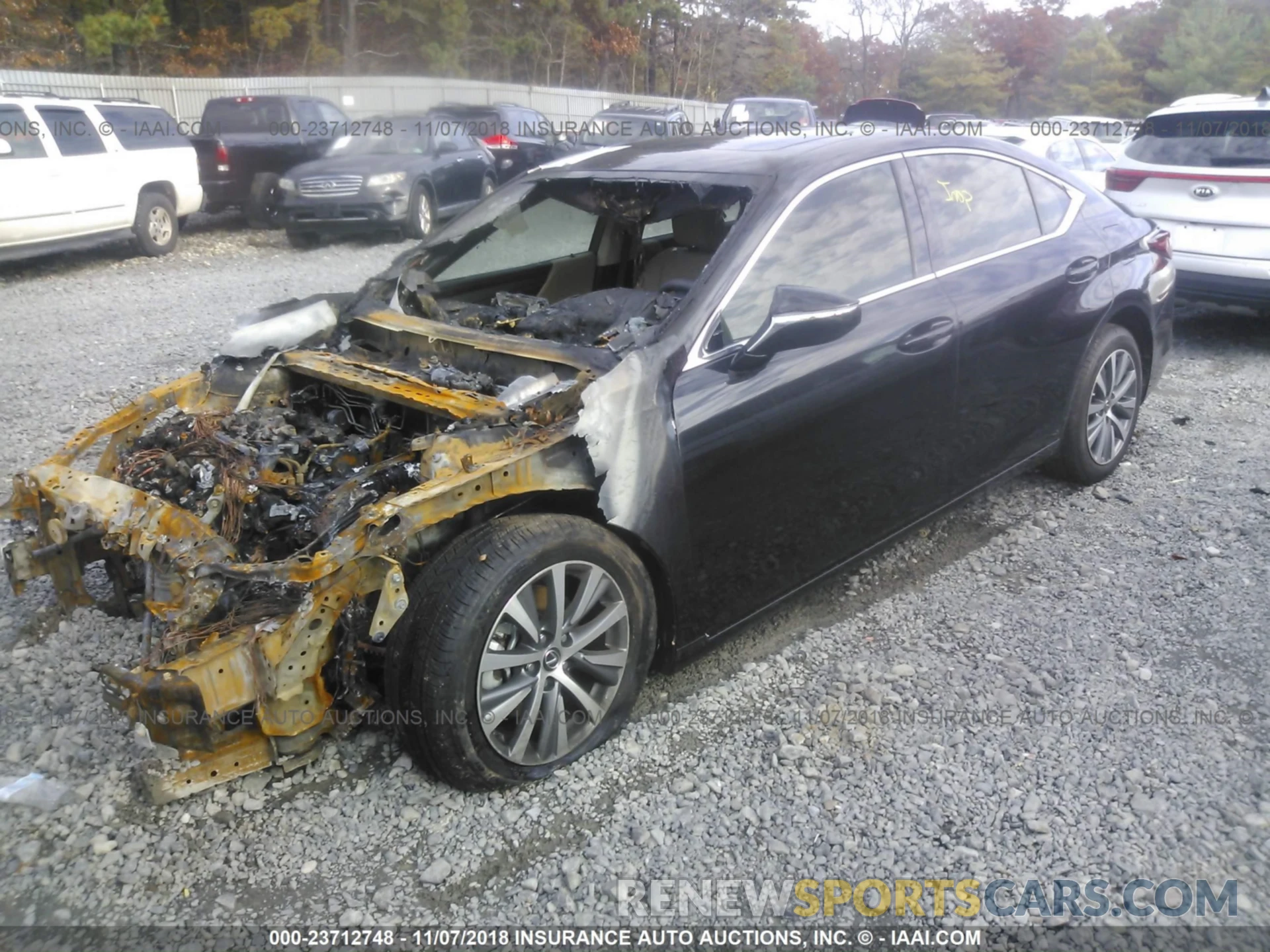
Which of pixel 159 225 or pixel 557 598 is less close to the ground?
pixel 557 598

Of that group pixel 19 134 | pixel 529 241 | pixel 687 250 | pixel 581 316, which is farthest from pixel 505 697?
pixel 19 134

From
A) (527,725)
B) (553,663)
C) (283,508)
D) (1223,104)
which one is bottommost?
(527,725)

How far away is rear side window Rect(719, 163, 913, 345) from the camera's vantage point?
3.26 meters

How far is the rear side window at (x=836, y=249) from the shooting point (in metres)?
3.26

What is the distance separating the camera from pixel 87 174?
10797 mm

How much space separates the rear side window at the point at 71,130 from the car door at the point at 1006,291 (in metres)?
10.1

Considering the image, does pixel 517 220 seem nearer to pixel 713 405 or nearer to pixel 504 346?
pixel 504 346

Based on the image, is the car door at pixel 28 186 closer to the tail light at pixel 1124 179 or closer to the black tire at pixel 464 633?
the black tire at pixel 464 633

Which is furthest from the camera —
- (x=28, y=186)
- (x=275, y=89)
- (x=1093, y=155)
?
(x=275, y=89)

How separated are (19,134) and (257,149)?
3.93 m

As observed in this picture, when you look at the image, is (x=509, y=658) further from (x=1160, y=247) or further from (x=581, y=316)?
(x=1160, y=247)

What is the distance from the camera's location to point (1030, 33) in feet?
170

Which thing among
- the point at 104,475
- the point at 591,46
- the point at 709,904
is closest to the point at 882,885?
the point at 709,904

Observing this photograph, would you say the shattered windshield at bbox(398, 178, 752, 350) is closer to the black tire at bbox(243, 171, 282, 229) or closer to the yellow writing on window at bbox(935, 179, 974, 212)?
the yellow writing on window at bbox(935, 179, 974, 212)
